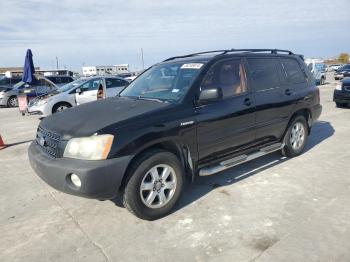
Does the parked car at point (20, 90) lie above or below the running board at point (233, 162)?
above

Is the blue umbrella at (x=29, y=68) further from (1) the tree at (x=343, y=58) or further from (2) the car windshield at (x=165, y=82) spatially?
(1) the tree at (x=343, y=58)

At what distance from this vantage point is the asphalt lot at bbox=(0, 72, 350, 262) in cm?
301

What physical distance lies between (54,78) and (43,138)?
52.6ft

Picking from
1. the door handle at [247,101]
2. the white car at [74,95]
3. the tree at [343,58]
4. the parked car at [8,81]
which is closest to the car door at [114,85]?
the white car at [74,95]

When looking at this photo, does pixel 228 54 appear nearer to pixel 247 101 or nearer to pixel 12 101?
pixel 247 101

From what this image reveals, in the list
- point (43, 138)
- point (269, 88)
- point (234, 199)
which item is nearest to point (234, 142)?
point (234, 199)

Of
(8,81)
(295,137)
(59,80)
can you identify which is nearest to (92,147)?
(295,137)

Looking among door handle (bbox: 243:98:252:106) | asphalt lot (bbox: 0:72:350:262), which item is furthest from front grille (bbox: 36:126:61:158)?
door handle (bbox: 243:98:252:106)

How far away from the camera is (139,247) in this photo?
3117 millimetres

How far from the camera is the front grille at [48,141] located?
352cm

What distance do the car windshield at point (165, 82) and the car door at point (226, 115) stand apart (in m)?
0.24

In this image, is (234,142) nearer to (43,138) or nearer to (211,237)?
(211,237)

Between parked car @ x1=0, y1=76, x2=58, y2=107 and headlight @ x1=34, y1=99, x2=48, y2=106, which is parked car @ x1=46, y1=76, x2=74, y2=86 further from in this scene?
headlight @ x1=34, y1=99, x2=48, y2=106

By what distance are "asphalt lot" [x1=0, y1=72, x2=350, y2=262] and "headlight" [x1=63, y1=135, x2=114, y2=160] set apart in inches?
33.9
